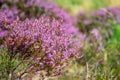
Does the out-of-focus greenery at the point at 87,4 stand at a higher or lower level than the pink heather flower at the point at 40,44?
higher

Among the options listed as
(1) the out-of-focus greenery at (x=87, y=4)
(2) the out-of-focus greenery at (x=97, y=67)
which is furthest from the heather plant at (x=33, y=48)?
(1) the out-of-focus greenery at (x=87, y=4)

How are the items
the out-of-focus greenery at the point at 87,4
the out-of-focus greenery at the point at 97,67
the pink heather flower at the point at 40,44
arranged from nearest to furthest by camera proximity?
the pink heather flower at the point at 40,44 < the out-of-focus greenery at the point at 97,67 < the out-of-focus greenery at the point at 87,4

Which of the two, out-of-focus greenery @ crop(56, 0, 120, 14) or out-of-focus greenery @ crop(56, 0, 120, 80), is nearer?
out-of-focus greenery @ crop(56, 0, 120, 80)

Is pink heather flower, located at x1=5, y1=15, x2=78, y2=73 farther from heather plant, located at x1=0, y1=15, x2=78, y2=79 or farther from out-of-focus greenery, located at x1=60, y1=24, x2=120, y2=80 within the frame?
out-of-focus greenery, located at x1=60, y1=24, x2=120, y2=80

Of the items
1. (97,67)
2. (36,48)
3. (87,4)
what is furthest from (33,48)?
(87,4)

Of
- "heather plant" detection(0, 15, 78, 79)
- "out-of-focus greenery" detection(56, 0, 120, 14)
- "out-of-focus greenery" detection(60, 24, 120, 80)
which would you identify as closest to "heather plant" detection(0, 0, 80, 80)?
"heather plant" detection(0, 15, 78, 79)

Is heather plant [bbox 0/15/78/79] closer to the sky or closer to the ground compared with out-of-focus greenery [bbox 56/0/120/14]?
closer to the ground

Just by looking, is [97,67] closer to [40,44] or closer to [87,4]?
[40,44]

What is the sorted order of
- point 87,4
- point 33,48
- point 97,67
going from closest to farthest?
point 33,48
point 97,67
point 87,4

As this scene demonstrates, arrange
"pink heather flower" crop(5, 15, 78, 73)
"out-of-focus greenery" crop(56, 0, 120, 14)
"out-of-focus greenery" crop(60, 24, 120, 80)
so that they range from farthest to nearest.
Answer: "out-of-focus greenery" crop(56, 0, 120, 14), "out-of-focus greenery" crop(60, 24, 120, 80), "pink heather flower" crop(5, 15, 78, 73)

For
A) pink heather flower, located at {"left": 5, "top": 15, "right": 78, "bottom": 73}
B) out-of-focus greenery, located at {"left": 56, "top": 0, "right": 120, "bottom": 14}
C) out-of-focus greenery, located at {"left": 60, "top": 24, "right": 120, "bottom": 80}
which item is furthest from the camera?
out-of-focus greenery, located at {"left": 56, "top": 0, "right": 120, "bottom": 14}

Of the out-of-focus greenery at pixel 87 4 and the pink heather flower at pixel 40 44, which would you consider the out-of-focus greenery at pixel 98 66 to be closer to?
the pink heather flower at pixel 40 44

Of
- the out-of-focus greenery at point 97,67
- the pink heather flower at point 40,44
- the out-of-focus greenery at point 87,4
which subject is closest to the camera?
the pink heather flower at point 40,44

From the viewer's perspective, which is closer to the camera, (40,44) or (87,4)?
(40,44)
